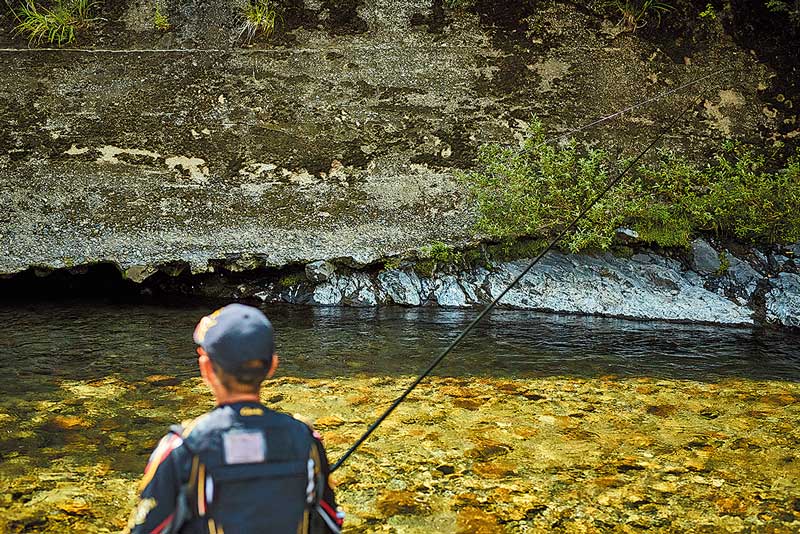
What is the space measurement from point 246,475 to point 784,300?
4913 mm

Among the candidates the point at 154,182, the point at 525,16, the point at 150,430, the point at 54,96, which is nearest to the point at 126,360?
the point at 150,430

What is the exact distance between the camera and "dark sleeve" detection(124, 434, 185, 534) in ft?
5.21

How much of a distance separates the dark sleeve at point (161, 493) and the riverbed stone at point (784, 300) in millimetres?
4865

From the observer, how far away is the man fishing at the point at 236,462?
1593 millimetres

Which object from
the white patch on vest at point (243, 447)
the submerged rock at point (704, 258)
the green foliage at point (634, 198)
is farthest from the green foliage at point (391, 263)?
the white patch on vest at point (243, 447)

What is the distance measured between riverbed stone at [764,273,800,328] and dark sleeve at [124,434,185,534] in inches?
192

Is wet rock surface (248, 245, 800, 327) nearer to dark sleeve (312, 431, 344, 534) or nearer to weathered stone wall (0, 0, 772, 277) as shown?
weathered stone wall (0, 0, 772, 277)

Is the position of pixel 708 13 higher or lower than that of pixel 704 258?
higher

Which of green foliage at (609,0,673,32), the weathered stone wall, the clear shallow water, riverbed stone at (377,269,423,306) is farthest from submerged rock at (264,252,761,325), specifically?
green foliage at (609,0,673,32)

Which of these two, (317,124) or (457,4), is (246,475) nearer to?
(317,124)

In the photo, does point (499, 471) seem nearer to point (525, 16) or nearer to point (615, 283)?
point (615, 283)

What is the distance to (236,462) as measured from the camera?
161cm

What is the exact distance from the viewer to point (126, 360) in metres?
4.29

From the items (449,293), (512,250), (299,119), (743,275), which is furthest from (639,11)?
(449,293)
